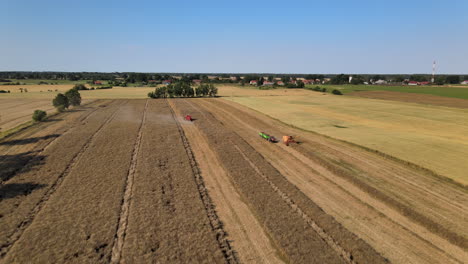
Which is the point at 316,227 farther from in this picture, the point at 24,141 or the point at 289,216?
the point at 24,141

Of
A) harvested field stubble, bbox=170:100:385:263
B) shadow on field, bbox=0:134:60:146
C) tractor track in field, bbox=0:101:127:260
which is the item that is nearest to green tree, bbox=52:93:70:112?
shadow on field, bbox=0:134:60:146

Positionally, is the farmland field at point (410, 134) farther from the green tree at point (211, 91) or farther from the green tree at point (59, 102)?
→ the green tree at point (211, 91)

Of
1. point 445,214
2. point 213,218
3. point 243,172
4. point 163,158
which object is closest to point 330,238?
point 213,218

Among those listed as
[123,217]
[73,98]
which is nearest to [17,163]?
[123,217]

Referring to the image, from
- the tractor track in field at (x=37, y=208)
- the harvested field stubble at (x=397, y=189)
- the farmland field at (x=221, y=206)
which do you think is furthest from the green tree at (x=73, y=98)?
the harvested field stubble at (x=397, y=189)

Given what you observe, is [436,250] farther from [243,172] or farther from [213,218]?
[243,172]

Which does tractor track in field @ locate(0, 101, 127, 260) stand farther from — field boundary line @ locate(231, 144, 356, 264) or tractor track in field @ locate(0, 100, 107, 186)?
field boundary line @ locate(231, 144, 356, 264)
